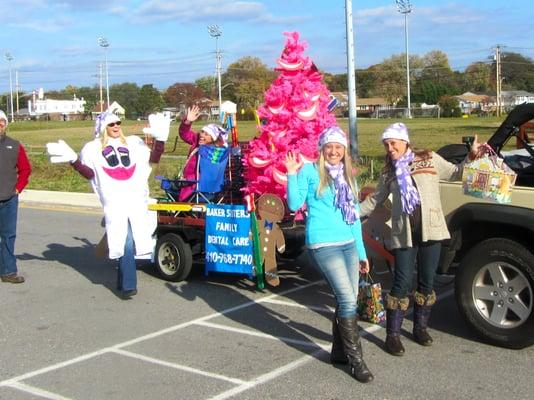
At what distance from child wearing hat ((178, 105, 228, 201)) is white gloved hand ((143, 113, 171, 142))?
17.4 inches

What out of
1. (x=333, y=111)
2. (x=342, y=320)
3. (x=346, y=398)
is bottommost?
(x=346, y=398)

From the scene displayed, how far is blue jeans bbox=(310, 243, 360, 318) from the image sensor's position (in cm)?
429

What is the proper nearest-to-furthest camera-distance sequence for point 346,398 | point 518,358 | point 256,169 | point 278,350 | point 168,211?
point 346,398
point 518,358
point 278,350
point 256,169
point 168,211

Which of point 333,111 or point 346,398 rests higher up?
point 333,111

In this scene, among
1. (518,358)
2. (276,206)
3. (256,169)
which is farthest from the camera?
(256,169)

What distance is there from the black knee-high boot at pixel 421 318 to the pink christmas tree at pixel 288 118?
1903 mm

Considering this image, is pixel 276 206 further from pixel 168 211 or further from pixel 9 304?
pixel 9 304

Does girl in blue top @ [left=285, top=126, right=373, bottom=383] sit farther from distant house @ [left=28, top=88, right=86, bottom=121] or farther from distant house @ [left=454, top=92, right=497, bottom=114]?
distant house @ [left=28, top=88, right=86, bottom=121]

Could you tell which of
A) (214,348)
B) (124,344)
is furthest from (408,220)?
(124,344)

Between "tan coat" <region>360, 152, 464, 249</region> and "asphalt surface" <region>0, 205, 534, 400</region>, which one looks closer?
"asphalt surface" <region>0, 205, 534, 400</region>

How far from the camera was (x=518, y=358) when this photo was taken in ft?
15.3

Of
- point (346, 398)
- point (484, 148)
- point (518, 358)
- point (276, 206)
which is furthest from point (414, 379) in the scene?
point (276, 206)

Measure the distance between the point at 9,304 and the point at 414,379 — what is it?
13.6 feet

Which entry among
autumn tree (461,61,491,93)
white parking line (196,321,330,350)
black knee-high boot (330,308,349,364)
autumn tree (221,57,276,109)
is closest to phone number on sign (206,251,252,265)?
white parking line (196,321,330,350)
